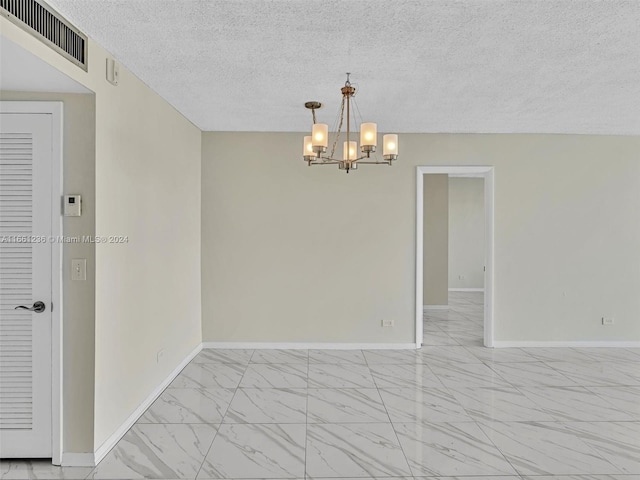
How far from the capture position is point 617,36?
2602mm

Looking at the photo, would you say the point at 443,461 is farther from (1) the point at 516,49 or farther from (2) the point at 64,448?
(1) the point at 516,49

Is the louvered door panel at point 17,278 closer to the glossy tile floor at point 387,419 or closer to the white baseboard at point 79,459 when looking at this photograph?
the white baseboard at point 79,459

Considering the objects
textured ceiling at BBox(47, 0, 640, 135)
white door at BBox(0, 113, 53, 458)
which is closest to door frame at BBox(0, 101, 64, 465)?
white door at BBox(0, 113, 53, 458)

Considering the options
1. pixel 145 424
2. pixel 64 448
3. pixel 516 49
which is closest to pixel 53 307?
pixel 64 448

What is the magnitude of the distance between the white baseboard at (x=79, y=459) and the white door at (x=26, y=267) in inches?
10.8

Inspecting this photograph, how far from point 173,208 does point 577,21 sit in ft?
11.5

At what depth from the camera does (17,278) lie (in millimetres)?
2609

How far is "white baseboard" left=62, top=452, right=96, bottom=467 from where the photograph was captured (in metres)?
2.63

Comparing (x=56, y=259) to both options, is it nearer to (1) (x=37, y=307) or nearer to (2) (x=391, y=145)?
(1) (x=37, y=307)

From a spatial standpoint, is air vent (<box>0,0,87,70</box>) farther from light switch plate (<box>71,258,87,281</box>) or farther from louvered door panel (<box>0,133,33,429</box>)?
light switch plate (<box>71,258,87,281</box>)

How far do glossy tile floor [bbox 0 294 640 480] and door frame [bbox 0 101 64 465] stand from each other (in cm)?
29

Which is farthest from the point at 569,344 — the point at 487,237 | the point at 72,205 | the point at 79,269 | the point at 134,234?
the point at 72,205

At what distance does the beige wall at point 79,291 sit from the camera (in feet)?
8.59

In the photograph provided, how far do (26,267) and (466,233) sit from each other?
9.58 m
